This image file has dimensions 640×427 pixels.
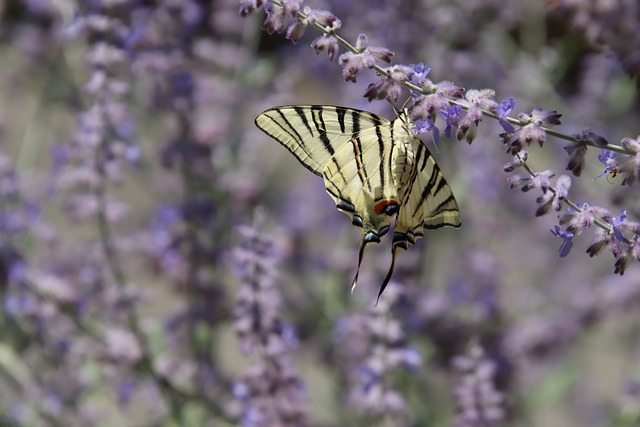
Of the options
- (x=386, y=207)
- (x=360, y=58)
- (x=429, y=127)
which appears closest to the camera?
(x=360, y=58)

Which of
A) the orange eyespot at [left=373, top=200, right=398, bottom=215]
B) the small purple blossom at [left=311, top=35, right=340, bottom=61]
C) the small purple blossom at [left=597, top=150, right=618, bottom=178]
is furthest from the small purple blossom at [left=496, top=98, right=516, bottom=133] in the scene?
the orange eyespot at [left=373, top=200, right=398, bottom=215]

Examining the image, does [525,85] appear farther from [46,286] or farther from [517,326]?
[46,286]

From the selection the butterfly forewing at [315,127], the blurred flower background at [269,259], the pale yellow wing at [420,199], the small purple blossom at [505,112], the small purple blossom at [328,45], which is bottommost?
the small purple blossom at [505,112]

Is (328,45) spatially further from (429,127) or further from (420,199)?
(420,199)

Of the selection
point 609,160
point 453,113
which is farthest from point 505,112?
point 609,160

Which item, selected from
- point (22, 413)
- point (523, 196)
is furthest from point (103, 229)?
point (523, 196)

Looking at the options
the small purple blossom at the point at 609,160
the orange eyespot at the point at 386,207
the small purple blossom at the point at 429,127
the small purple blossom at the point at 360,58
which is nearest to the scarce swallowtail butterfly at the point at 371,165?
the orange eyespot at the point at 386,207

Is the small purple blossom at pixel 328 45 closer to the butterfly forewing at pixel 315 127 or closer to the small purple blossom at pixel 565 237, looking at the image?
the butterfly forewing at pixel 315 127
